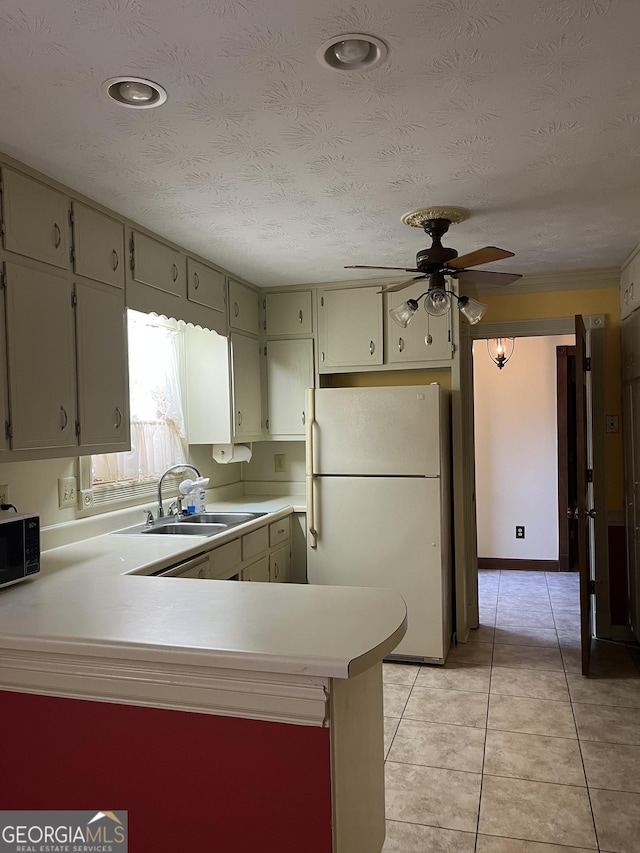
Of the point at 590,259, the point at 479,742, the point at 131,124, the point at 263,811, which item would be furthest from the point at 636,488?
the point at 131,124

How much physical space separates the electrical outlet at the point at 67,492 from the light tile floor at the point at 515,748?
176cm

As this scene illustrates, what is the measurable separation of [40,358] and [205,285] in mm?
1466

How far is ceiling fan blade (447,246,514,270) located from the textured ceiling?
0.24 meters

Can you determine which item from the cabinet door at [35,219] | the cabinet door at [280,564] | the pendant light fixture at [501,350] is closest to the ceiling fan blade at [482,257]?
the cabinet door at [35,219]

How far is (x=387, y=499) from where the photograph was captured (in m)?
3.69

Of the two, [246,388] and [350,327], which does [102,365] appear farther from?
[350,327]

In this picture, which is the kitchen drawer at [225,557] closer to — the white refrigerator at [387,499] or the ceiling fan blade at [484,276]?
the white refrigerator at [387,499]

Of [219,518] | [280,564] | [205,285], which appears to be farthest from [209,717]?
[205,285]

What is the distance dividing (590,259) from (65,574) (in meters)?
3.21

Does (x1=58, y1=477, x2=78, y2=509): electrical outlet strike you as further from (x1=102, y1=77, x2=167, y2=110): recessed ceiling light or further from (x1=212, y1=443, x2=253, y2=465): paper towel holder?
(x1=102, y1=77, x2=167, y2=110): recessed ceiling light

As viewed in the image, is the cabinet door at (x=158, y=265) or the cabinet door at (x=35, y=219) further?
the cabinet door at (x=158, y=265)

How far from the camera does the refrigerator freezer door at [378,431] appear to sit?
3.61 metres

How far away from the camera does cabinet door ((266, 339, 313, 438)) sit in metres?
4.28

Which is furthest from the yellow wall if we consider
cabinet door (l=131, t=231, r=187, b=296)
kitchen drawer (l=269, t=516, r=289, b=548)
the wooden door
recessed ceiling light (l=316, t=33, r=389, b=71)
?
recessed ceiling light (l=316, t=33, r=389, b=71)
